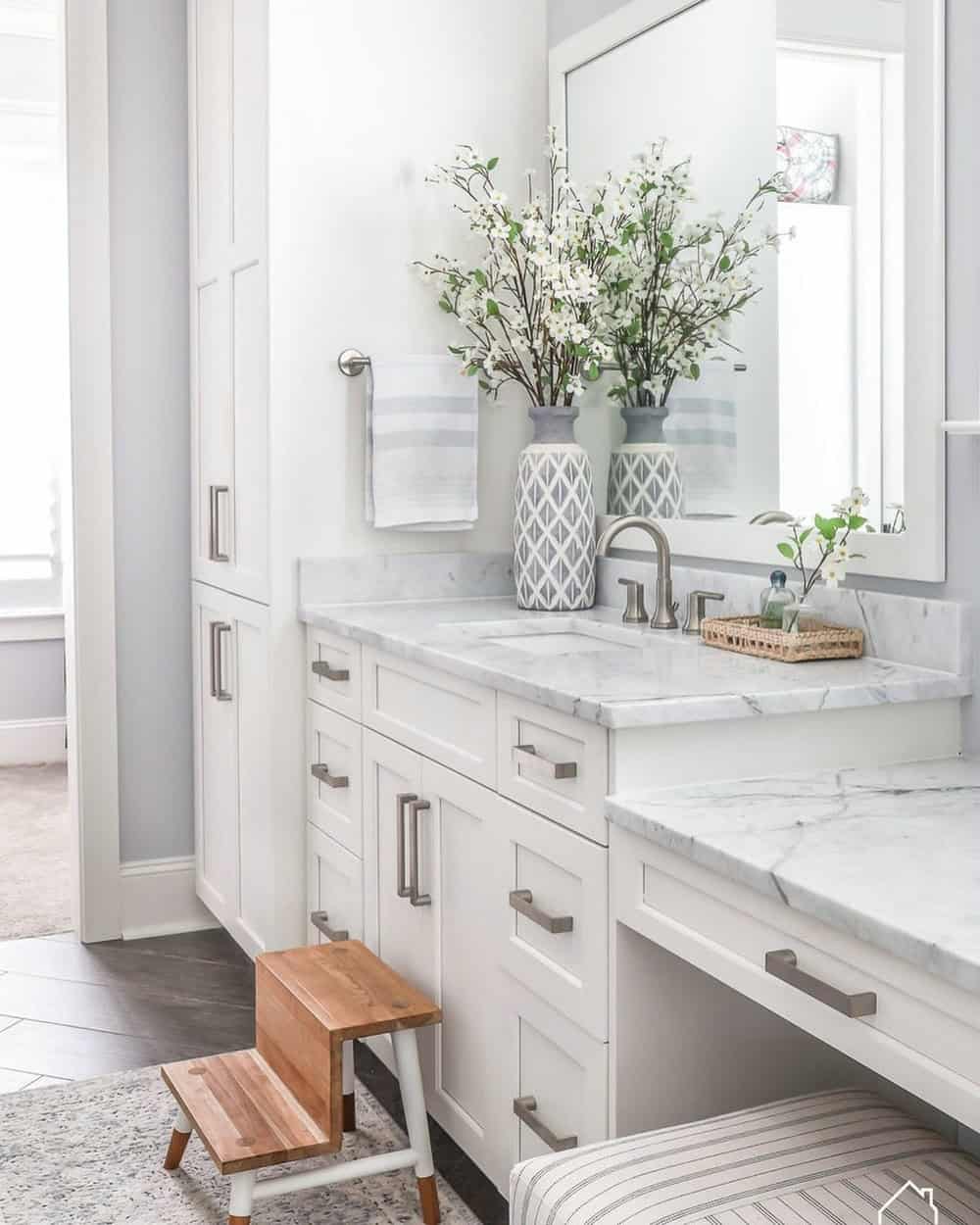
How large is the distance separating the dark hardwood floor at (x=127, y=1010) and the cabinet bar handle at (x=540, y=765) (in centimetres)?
77

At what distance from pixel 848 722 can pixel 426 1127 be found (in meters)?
0.88

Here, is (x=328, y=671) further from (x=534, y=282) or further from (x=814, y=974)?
(x=814, y=974)

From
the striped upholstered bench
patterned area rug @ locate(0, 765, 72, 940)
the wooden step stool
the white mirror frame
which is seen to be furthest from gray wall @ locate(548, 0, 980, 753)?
patterned area rug @ locate(0, 765, 72, 940)

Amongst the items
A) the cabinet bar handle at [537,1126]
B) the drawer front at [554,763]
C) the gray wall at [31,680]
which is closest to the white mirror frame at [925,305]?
the drawer front at [554,763]

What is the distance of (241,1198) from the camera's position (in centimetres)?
193

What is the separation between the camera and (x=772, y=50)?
7.24 feet

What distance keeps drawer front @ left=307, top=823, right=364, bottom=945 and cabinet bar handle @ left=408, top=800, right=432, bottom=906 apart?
0.28 m

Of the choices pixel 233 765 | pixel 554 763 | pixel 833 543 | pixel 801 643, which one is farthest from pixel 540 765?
pixel 233 765

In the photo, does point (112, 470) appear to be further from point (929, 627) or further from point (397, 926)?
point (929, 627)

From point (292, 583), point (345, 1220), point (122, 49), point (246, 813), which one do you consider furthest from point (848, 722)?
point (122, 49)

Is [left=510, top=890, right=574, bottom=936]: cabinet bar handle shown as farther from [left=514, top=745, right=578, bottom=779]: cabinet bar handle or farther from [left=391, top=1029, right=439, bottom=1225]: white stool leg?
[left=391, top=1029, right=439, bottom=1225]: white stool leg

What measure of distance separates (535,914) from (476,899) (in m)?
0.24

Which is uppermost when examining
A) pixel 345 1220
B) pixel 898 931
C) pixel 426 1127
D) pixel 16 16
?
pixel 16 16

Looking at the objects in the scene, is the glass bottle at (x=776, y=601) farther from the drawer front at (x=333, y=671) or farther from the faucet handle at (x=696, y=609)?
the drawer front at (x=333, y=671)
